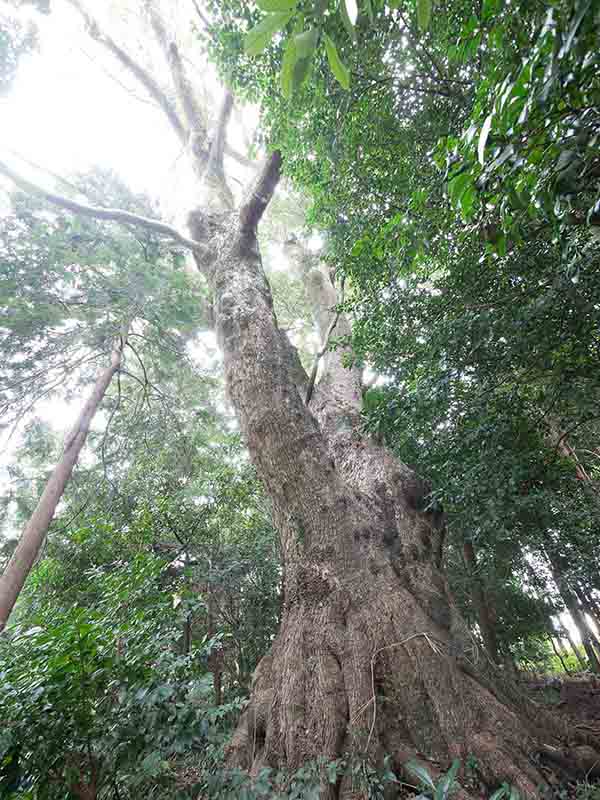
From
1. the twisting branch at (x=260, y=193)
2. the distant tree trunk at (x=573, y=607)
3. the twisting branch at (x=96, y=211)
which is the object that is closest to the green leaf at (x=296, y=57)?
the twisting branch at (x=260, y=193)

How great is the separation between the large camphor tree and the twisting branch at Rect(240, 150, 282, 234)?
14mm

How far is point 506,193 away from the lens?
1.25 meters

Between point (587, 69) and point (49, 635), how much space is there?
2.60 metres

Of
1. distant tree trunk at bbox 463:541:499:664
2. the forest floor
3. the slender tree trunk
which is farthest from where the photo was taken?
distant tree trunk at bbox 463:541:499:664

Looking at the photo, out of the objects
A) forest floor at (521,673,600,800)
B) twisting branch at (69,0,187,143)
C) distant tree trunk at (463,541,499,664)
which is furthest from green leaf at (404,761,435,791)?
twisting branch at (69,0,187,143)

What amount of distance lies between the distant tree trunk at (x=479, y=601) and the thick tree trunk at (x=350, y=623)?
8.92 ft

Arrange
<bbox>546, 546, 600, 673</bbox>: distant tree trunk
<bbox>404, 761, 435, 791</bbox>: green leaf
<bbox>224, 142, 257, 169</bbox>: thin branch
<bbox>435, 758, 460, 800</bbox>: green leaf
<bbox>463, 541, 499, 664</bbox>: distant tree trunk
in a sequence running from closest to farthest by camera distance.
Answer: <bbox>435, 758, 460, 800</bbox>: green leaf < <bbox>404, 761, 435, 791</bbox>: green leaf < <bbox>546, 546, 600, 673</bbox>: distant tree trunk < <bbox>463, 541, 499, 664</bbox>: distant tree trunk < <bbox>224, 142, 257, 169</bbox>: thin branch

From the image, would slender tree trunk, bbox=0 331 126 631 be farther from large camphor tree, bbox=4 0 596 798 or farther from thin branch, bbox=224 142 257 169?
thin branch, bbox=224 142 257 169

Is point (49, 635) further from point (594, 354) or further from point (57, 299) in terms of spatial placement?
point (57, 299)

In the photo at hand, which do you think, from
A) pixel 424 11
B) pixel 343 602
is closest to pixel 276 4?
pixel 424 11

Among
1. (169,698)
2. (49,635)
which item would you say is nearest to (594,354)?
(169,698)

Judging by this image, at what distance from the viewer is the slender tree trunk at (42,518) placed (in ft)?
12.4

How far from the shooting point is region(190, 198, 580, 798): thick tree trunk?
1.79m

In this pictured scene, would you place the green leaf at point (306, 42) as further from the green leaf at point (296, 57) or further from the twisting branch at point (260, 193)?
the twisting branch at point (260, 193)
